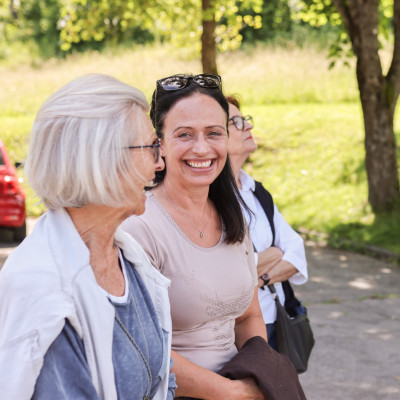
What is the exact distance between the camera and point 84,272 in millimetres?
1977

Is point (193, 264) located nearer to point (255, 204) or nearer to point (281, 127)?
point (255, 204)

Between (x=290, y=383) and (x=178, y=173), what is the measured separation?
2.86 feet

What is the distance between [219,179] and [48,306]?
1.36 meters

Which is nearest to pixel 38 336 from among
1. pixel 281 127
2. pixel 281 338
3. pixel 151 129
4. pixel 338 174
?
pixel 151 129

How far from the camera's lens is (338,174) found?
1544 centimetres

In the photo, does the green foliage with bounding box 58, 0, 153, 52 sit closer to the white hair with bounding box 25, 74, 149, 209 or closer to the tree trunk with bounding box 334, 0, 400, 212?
the tree trunk with bounding box 334, 0, 400, 212

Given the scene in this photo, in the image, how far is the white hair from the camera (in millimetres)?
1978

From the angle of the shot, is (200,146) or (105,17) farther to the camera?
(105,17)

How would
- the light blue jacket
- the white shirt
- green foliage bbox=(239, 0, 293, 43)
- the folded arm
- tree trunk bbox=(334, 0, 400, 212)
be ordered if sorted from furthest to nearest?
1. green foliage bbox=(239, 0, 293, 43)
2. tree trunk bbox=(334, 0, 400, 212)
3. the white shirt
4. the folded arm
5. the light blue jacket

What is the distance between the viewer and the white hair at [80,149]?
6.49ft

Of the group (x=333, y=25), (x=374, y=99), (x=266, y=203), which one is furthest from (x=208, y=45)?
(x=266, y=203)

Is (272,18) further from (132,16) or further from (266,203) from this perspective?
(266,203)

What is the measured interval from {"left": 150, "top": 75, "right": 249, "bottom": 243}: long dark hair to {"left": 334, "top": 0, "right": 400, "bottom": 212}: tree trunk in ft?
30.9

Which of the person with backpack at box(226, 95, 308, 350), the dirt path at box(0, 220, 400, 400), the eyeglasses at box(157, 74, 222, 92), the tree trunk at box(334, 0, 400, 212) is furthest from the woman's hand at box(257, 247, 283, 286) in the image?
the tree trunk at box(334, 0, 400, 212)
